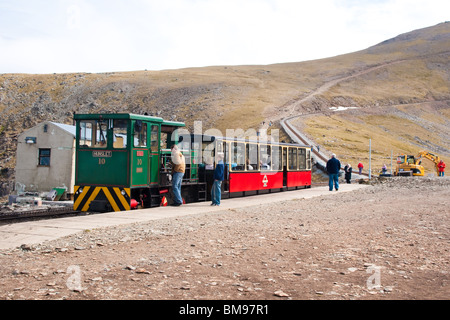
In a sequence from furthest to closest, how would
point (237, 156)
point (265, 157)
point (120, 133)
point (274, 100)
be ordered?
point (274, 100)
point (265, 157)
point (237, 156)
point (120, 133)

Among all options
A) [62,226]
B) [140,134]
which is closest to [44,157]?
[140,134]

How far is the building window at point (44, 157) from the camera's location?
2778 cm

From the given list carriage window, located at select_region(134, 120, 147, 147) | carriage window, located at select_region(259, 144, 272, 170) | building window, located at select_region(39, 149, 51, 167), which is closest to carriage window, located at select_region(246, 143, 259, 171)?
carriage window, located at select_region(259, 144, 272, 170)

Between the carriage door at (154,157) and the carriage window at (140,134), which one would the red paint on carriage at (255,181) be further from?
the carriage window at (140,134)

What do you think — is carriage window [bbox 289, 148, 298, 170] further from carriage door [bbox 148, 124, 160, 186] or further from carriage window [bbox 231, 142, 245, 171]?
carriage door [bbox 148, 124, 160, 186]

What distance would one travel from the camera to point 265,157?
2100cm

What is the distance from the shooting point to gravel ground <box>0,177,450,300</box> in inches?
197

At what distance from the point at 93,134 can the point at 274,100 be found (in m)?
63.1

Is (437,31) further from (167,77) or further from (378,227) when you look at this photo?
(378,227)

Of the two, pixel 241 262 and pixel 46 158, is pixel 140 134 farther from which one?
pixel 46 158

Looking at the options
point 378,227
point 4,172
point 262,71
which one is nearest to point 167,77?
point 262,71

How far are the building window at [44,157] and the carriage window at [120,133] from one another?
15.6 m

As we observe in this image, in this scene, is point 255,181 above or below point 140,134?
below

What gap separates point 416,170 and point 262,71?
80.4 meters
